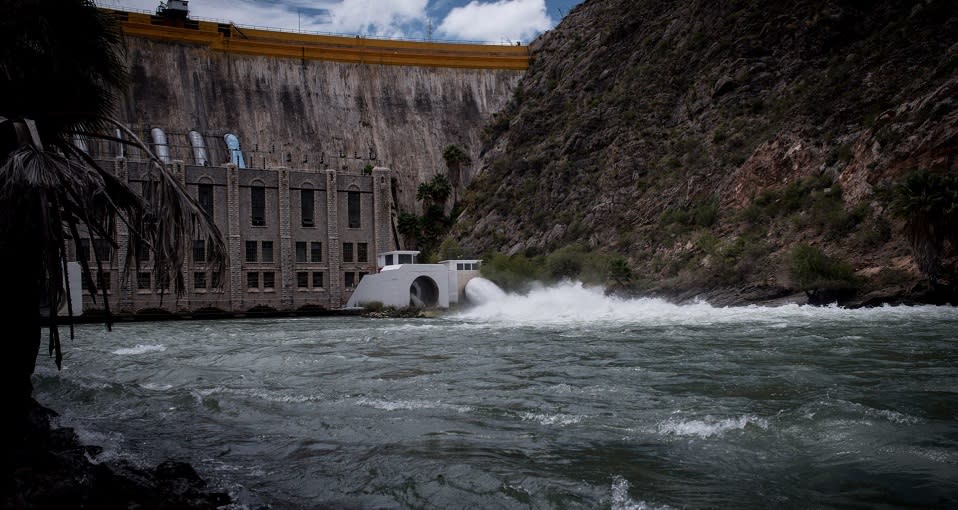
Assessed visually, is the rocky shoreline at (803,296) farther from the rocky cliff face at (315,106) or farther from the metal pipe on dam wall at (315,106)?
the rocky cliff face at (315,106)

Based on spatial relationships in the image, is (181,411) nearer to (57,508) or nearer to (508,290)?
(57,508)

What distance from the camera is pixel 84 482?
263 inches

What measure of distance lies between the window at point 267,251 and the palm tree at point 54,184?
4543cm

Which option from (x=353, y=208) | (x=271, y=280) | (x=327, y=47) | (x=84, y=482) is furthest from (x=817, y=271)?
(x=327, y=47)

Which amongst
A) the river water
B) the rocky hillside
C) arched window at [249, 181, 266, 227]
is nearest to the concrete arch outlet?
the rocky hillside

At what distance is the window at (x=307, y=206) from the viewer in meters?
56.1

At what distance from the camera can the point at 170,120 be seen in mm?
66250

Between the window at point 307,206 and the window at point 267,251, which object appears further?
the window at point 307,206

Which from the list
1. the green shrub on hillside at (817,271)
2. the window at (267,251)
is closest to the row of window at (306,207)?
the window at (267,251)

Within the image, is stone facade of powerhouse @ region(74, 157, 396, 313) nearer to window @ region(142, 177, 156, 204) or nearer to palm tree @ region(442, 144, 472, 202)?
palm tree @ region(442, 144, 472, 202)

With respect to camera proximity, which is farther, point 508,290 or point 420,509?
point 508,290

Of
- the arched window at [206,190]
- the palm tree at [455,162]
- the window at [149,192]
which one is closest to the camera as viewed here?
the window at [149,192]

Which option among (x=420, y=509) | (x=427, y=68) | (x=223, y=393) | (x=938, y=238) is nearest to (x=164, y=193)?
(x=420, y=509)

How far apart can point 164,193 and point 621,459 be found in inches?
224
